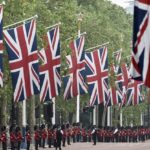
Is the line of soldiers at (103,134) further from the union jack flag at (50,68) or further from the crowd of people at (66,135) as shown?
the union jack flag at (50,68)

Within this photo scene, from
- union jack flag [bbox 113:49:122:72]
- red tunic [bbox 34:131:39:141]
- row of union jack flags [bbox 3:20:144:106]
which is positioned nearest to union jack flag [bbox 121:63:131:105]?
union jack flag [bbox 113:49:122:72]

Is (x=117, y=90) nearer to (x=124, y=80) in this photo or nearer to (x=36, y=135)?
(x=124, y=80)

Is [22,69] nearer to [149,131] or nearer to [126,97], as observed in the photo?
[126,97]

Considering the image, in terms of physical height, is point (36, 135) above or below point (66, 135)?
below

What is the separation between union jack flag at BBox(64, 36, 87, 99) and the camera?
4281 cm

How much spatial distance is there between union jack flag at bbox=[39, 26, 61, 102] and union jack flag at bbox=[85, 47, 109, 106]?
27.1 ft

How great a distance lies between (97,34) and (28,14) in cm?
2657

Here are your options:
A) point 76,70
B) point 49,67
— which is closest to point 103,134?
point 76,70

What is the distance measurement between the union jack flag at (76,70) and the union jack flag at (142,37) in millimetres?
31127

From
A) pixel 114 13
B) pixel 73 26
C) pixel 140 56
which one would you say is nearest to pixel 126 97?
pixel 73 26

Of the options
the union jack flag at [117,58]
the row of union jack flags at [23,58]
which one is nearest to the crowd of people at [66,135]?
the union jack flag at [117,58]

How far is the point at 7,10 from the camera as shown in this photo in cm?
3788

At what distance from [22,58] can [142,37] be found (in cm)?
1954

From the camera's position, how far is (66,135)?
2036 inches
